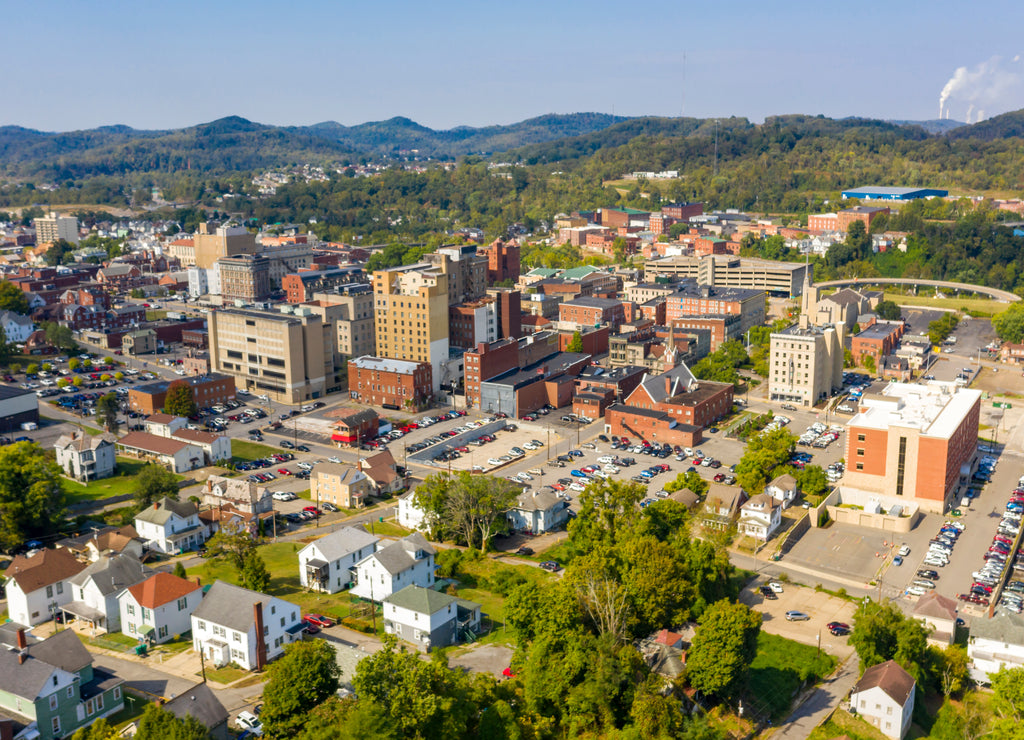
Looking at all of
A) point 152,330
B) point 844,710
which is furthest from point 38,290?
point 844,710

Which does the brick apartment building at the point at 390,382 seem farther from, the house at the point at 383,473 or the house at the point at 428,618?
the house at the point at 428,618

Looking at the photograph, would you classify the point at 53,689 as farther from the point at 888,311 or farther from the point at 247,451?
the point at 888,311

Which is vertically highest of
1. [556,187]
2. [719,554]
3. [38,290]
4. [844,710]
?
[556,187]

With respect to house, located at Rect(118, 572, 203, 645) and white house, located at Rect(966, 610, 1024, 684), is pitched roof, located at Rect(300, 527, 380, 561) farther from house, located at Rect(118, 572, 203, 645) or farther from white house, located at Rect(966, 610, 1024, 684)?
white house, located at Rect(966, 610, 1024, 684)

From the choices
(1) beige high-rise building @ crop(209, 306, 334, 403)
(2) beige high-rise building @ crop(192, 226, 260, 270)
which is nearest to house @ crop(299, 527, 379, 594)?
(1) beige high-rise building @ crop(209, 306, 334, 403)

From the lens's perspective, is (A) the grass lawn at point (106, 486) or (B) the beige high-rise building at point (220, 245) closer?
(A) the grass lawn at point (106, 486)

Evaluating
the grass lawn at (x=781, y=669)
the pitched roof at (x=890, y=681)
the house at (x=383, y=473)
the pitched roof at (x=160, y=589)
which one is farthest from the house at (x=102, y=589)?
the pitched roof at (x=890, y=681)

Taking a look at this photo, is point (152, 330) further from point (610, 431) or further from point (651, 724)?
point (651, 724)
